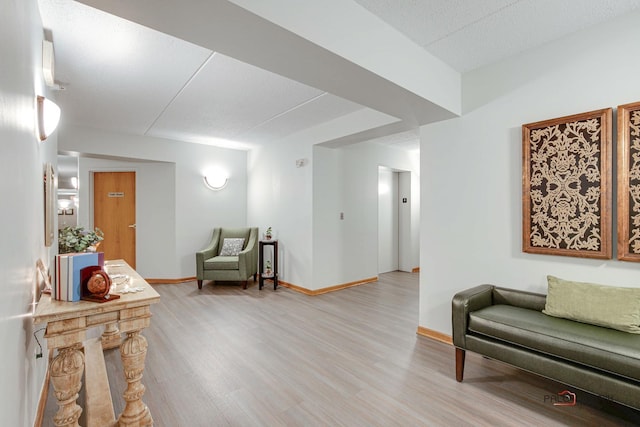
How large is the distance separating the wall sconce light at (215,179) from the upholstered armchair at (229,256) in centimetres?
79

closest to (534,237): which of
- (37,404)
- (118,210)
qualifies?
(37,404)

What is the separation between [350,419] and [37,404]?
6.05ft

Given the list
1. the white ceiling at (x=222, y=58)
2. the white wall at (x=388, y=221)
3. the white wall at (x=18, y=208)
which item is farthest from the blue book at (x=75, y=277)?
the white wall at (x=388, y=221)

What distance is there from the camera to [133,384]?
1.73 meters

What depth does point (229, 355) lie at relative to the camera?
2666 mm

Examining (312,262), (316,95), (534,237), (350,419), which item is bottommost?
(350,419)

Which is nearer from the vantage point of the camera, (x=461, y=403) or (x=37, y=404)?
(x=37, y=404)

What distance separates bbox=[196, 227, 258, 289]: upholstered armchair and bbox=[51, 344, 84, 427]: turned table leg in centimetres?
330

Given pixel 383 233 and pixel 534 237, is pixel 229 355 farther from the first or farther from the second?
pixel 383 233

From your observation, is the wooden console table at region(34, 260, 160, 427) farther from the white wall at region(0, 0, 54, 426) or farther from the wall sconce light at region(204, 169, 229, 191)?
the wall sconce light at region(204, 169, 229, 191)

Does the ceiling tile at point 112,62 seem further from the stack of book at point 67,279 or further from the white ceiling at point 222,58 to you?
the stack of book at point 67,279

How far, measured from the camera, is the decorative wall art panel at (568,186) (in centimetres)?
209

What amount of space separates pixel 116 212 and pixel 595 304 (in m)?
6.39

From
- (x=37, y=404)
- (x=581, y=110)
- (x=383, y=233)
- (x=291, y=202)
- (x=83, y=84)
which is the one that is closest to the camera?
(x=37, y=404)
